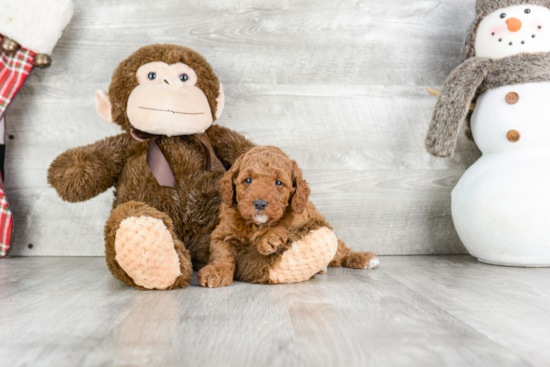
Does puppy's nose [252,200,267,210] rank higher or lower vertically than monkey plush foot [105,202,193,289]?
higher

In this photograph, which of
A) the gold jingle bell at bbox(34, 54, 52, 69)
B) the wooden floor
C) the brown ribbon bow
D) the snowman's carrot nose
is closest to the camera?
the wooden floor

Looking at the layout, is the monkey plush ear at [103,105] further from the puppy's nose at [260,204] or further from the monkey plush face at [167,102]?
the puppy's nose at [260,204]

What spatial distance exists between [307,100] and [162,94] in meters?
0.51

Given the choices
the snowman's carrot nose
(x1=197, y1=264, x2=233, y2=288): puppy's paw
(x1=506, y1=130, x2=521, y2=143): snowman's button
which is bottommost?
(x1=197, y1=264, x2=233, y2=288): puppy's paw

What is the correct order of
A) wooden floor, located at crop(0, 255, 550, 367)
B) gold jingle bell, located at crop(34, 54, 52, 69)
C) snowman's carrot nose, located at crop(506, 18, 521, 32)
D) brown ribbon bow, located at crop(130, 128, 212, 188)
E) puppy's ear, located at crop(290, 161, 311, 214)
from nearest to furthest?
1. wooden floor, located at crop(0, 255, 550, 367)
2. puppy's ear, located at crop(290, 161, 311, 214)
3. brown ribbon bow, located at crop(130, 128, 212, 188)
4. snowman's carrot nose, located at crop(506, 18, 521, 32)
5. gold jingle bell, located at crop(34, 54, 52, 69)

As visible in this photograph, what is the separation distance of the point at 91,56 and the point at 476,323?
1265 mm

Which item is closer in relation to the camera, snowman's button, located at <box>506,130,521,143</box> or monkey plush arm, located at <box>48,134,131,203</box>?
monkey plush arm, located at <box>48,134,131,203</box>

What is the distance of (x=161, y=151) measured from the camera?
3.55ft

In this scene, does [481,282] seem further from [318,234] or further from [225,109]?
[225,109]

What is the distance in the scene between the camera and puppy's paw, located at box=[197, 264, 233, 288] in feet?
2.89

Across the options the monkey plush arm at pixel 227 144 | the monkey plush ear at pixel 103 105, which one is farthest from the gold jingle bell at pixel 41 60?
the monkey plush arm at pixel 227 144

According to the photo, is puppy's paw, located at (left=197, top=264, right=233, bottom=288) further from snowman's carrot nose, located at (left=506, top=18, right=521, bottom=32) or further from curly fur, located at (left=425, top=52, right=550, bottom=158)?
snowman's carrot nose, located at (left=506, top=18, right=521, bottom=32)

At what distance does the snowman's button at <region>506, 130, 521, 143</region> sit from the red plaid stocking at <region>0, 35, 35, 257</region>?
136 cm

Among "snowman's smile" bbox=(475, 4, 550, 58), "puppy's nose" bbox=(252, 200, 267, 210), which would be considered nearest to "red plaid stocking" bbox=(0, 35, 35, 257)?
"puppy's nose" bbox=(252, 200, 267, 210)
